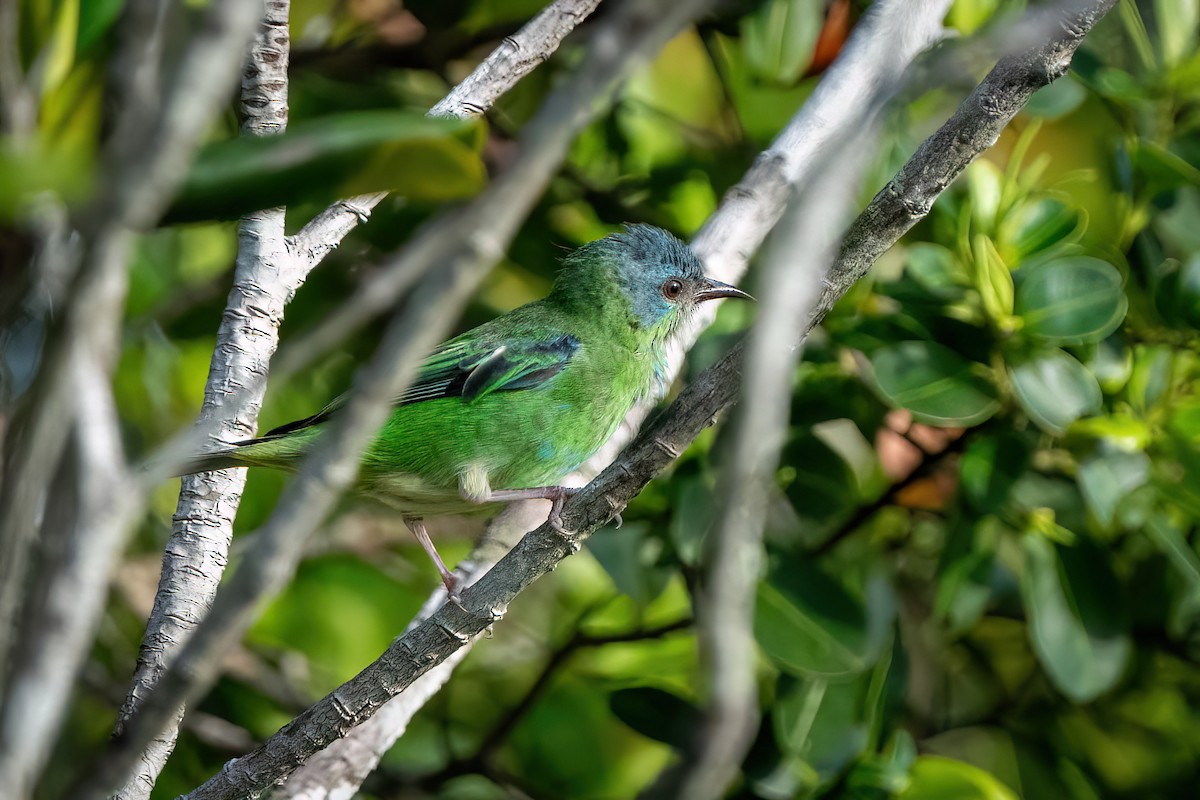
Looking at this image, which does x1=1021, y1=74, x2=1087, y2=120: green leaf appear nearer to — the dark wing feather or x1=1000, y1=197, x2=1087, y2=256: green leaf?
x1=1000, y1=197, x2=1087, y2=256: green leaf

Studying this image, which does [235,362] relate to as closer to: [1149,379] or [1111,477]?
[1111,477]

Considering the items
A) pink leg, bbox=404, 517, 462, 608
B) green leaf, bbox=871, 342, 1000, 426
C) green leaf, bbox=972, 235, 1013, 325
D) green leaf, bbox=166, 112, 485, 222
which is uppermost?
green leaf, bbox=166, 112, 485, 222

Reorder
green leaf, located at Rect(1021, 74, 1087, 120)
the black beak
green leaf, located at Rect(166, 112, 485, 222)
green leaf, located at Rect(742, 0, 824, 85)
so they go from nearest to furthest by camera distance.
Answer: green leaf, located at Rect(166, 112, 485, 222) < green leaf, located at Rect(1021, 74, 1087, 120) < green leaf, located at Rect(742, 0, 824, 85) < the black beak

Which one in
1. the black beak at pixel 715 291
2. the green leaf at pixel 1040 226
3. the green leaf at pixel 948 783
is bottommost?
the green leaf at pixel 948 783

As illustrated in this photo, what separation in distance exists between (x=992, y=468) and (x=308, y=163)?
85.7 inches

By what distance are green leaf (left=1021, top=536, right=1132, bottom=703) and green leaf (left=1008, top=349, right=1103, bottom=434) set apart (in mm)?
407

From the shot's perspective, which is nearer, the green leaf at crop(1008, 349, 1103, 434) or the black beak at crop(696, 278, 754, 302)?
the green leaf at crop(1008, 349, 1103, 434)

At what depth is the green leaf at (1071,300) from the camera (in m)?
2.83

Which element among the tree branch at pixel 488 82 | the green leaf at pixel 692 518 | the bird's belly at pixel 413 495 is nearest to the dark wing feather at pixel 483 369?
the bird's belly at pixel 413 495

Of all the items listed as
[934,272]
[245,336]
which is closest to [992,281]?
[934,272]

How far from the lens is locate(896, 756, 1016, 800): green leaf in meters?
2.75

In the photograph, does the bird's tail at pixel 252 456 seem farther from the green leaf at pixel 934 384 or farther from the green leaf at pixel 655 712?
the green leaf at pixel 934 384

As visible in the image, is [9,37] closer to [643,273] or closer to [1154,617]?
[643,273]

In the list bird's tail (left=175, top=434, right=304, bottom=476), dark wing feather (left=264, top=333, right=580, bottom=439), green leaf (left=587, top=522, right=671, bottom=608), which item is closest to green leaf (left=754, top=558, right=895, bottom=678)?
green leaf (left=587, top=522, right=671, bottom=608)
